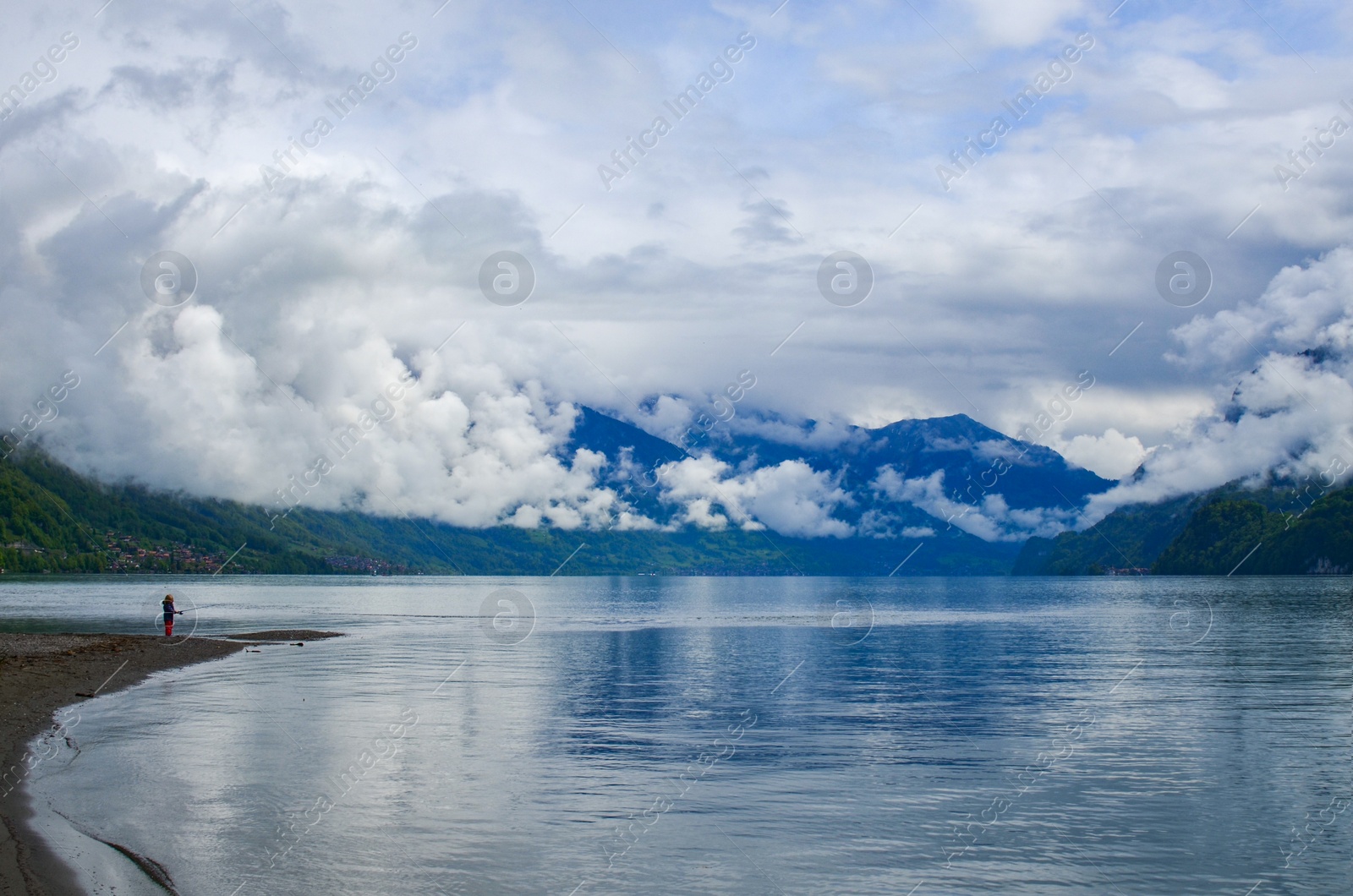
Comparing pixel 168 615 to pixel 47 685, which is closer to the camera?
pixel 47 685

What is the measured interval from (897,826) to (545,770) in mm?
13207

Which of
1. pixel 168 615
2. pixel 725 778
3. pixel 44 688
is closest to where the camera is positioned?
pixel 725 778

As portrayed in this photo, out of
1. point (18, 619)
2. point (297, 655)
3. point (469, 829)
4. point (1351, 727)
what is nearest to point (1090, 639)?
point (1351, 727)

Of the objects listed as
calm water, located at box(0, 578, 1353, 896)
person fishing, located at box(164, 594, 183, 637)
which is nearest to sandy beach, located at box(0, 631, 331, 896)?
person fishing, located at box(164, 594, 183, 637)

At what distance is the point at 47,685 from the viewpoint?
182 ft

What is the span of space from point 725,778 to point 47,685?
4130 centimetres

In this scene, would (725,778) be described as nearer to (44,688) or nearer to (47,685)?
(44,688)

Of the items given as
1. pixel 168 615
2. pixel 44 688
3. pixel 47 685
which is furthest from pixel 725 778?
pixel 168 615

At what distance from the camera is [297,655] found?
82688 mm

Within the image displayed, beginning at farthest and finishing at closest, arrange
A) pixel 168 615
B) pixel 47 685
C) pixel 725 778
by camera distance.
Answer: pixel 168 615
pixel 47 685
pixel 725 778

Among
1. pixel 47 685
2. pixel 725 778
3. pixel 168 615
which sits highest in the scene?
pixel 725 778

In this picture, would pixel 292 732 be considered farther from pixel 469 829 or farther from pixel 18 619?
pixel 18 619

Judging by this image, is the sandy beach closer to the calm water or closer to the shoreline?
the shoreline

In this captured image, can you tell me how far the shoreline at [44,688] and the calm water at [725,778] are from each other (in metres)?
1.53
